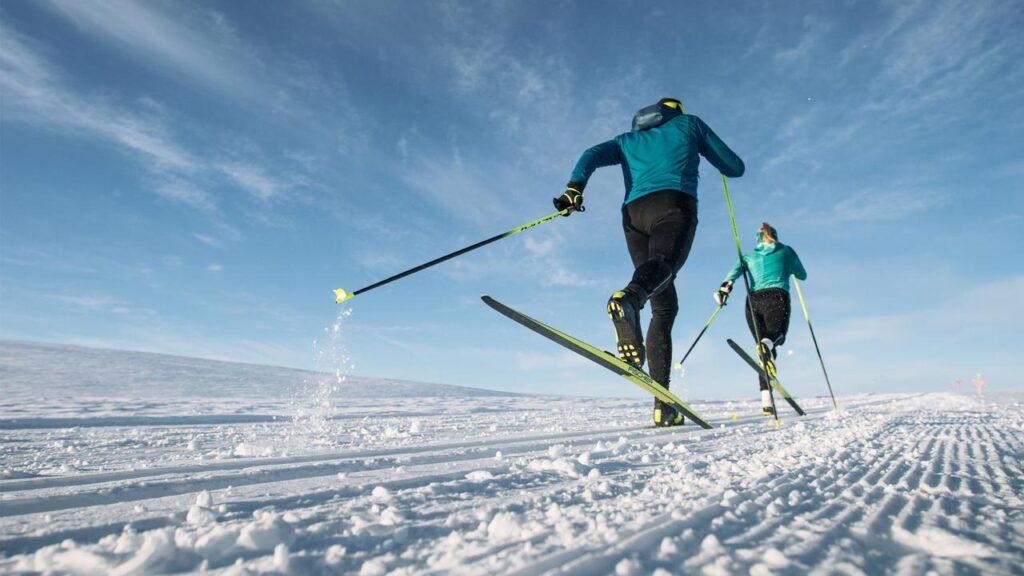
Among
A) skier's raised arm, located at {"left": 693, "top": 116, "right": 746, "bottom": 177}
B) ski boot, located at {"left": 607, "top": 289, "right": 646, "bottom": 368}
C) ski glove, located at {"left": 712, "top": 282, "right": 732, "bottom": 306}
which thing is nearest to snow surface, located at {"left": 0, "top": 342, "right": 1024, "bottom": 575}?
ski boot, located at {"left": 607, "top": 289, "right": 646, "bottom": 368}

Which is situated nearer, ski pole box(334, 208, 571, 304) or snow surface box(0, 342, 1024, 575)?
snow surface box(0, 342, 1024, 575)

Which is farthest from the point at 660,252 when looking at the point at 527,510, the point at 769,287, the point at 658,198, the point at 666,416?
the point at 769,287

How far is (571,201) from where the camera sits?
119 inches

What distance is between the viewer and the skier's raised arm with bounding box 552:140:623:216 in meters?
3.01

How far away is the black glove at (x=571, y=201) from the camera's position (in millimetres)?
2993

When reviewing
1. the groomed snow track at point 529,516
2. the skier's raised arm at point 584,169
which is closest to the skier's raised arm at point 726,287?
the skier's raised arm at point 584,169

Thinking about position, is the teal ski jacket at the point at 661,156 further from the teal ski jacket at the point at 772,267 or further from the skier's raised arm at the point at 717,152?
the teal ski jacket at the point at 772,267

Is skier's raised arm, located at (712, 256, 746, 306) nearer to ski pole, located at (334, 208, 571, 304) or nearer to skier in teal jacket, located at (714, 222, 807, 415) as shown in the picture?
skier in teal jacket, located at (714, 222, 807, 415)

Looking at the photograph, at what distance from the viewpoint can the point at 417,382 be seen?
689 inches

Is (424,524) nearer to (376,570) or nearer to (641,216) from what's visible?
(376,570)

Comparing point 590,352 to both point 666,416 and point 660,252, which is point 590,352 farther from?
point 666,416

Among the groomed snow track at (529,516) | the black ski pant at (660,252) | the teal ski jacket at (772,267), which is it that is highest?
the teal ski jacket at (772,267)

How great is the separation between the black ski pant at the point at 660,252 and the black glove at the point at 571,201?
1.81ft

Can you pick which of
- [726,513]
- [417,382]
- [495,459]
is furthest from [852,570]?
[417,382]
